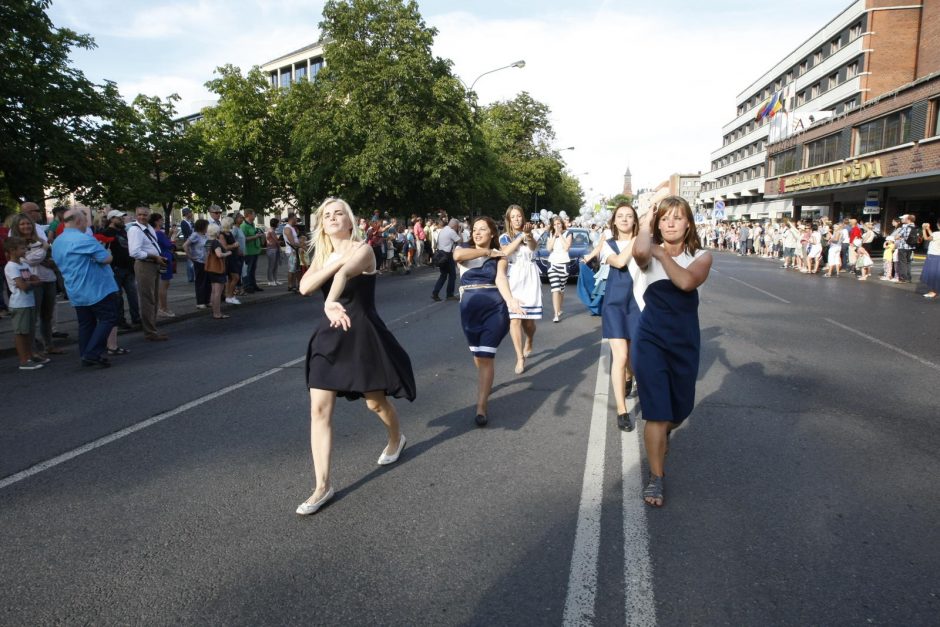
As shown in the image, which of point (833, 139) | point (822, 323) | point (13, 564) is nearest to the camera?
point (13, 564)

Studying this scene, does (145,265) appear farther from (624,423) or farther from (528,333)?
(624,423)

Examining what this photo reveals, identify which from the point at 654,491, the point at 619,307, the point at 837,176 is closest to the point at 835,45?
the point at 837,176

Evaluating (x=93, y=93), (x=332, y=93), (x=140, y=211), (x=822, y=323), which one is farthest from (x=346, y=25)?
(x=822, y=323)

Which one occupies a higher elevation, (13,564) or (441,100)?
(441,100)

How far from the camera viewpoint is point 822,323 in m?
10.5

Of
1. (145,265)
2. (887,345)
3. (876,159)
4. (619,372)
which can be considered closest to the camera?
(619,372)

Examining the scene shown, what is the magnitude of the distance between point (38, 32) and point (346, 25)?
1468 cm

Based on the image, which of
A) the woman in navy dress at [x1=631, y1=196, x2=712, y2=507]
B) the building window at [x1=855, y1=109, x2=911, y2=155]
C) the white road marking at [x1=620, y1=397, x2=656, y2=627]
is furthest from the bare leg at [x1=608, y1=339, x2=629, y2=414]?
the building window at [x1=855, y1=109, x2=911, y2=155]

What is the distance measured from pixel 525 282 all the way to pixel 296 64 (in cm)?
7872

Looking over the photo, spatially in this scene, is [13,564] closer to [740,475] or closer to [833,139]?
[740,475]

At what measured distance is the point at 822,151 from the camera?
40781 millimetres

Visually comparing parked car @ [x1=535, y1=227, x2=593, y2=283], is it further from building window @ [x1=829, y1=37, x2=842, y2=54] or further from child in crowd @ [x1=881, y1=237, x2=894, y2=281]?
building window @ [x1=829, y1=37, x2=842, y2=54]

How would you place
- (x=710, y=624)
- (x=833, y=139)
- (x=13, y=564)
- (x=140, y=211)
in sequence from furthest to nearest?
(x=833, y=139)
(x=140, y=211)
(x=13, y=564)
(x=710, y=624)

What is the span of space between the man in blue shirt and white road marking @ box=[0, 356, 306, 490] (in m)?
2.08
